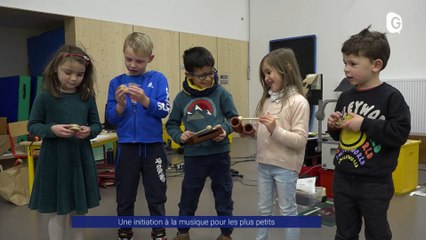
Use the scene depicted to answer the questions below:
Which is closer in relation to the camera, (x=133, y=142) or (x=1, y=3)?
(x=133, y=142)

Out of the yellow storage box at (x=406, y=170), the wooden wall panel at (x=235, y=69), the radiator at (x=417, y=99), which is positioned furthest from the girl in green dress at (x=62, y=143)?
the wooden wall panel at (x=235, y=69)

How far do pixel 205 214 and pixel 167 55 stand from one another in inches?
148

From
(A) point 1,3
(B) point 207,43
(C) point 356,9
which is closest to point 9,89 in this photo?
(A) point 1,3

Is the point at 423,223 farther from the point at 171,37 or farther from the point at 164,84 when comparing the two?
the point at 171,37

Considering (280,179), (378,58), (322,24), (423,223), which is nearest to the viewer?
(378,58)

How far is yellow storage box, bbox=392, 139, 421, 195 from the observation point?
10.1ft

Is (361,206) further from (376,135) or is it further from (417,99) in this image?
(417,99)

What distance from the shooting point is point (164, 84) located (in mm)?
1966

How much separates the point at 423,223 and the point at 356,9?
4197mm

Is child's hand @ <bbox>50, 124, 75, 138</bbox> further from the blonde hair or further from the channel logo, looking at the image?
the channel logo

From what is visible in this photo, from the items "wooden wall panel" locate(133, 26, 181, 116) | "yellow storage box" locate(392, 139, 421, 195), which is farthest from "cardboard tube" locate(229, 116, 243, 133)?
"wooden wall panel" locate(133, 26, 181, 116)

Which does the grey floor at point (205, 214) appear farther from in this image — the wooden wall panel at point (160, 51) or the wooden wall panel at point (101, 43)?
the wooden wall panel at point (101, 43)

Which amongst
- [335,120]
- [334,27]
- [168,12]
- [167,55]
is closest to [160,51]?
[167,55]

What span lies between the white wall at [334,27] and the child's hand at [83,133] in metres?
4.94
